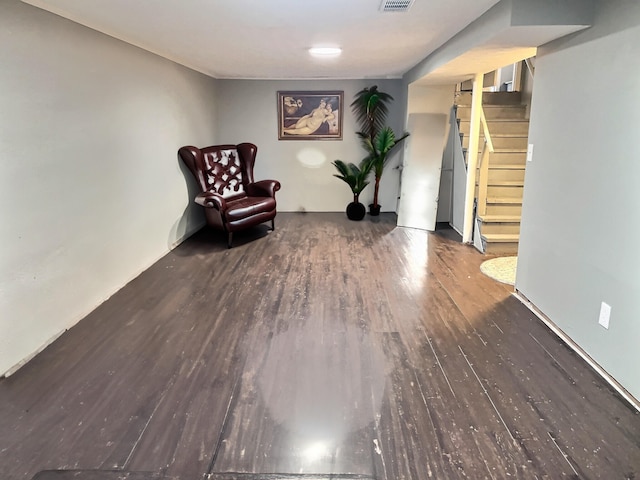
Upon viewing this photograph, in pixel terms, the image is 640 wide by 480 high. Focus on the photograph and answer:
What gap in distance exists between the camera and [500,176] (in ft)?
16.3

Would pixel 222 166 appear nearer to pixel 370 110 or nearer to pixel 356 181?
pixel 356 181

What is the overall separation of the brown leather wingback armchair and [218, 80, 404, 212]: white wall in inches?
35.1

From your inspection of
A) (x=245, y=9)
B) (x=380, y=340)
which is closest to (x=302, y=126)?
(x=245, y=9)

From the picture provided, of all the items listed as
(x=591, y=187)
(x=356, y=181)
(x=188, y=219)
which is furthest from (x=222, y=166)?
(x=591, y=187)

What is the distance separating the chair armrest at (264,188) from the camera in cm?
565

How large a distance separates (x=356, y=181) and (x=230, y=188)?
1.83 meters

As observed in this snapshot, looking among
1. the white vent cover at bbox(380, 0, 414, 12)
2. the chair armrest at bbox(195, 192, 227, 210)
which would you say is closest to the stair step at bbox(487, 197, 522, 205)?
the white vent cover at bbox(380, 0, 414, 12)

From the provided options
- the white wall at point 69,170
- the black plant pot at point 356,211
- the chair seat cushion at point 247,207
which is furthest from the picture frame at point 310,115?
the white wall at point 69,170

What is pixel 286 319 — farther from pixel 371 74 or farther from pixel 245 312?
pixel 371 74

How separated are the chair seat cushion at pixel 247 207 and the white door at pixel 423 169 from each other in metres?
1.83

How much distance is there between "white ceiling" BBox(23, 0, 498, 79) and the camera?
102 inches

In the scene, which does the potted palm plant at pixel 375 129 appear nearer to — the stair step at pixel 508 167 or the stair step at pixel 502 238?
the stair step at pixel 508 167

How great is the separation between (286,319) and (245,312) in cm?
33

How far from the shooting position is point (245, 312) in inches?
127
